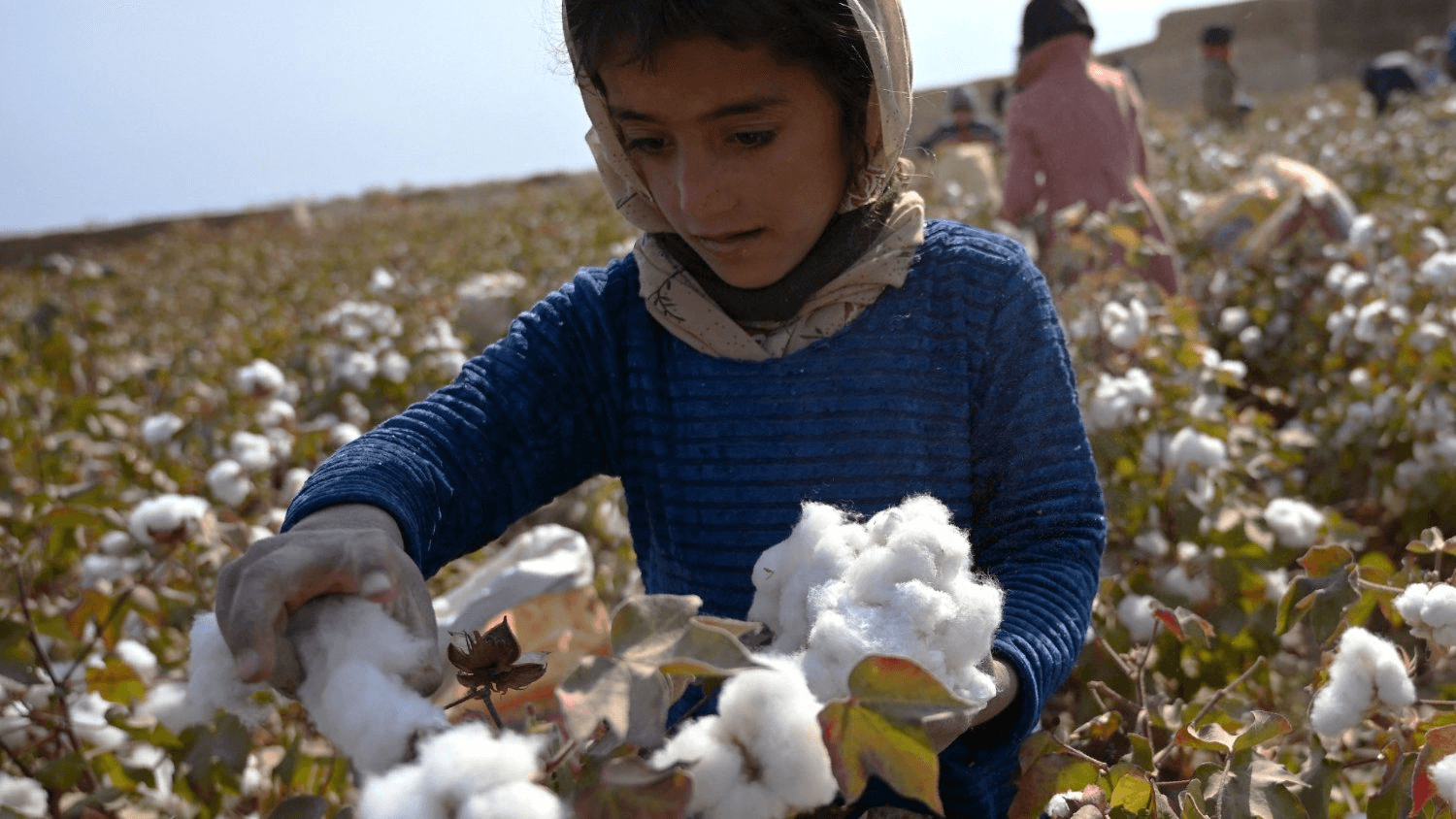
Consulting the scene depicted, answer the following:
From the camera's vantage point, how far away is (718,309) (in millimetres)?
1105

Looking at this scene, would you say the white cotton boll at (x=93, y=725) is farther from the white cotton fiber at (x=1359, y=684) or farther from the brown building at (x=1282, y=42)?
the brown building at (x=1282, y=42)

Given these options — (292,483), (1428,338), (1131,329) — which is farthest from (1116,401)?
(292,483)

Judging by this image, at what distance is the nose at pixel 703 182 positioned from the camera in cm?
94

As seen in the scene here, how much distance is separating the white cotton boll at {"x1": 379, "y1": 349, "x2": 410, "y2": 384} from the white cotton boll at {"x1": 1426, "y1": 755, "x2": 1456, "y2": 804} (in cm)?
247

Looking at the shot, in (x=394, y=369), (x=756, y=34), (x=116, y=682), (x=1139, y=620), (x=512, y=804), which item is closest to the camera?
(x=512, y=804)

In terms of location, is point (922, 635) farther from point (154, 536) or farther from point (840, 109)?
point (154, 536)

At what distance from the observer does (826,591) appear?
0.60 metres

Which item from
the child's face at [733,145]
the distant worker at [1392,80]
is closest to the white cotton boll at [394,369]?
the child's face at [733,145]

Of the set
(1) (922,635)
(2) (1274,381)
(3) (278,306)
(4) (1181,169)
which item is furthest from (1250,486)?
(4) (1181,169)

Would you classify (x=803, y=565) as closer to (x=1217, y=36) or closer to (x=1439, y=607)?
(x=1439, y=607)

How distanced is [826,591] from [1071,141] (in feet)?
10.1

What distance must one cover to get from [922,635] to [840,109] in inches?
22.0

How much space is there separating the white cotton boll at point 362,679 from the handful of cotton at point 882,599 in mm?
180

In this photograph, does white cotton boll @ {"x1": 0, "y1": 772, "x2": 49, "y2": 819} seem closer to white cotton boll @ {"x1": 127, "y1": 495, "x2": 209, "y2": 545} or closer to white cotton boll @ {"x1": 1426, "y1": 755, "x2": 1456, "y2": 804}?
white cotton boll @ {"x1": 127, "y1": 495, "x2": 209, "y2": 545}
